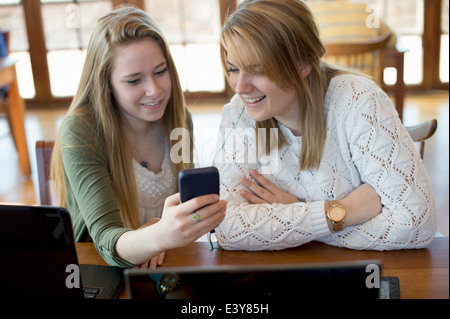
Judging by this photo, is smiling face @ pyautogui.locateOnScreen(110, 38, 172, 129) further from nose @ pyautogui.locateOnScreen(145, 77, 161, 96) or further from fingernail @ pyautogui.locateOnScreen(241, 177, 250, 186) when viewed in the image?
fingernail @ pyautogui.locateOnScreen(241, 177, 250, 186)

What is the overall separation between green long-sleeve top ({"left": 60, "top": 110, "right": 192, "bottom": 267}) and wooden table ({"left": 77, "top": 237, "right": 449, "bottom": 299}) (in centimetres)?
7

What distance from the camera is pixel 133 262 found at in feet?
3.54

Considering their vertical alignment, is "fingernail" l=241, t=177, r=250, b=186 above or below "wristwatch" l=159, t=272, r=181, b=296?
below

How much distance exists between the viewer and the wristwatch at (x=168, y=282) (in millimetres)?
596

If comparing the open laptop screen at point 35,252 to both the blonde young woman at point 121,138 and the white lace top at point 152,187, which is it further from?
the white lace top at point 152,187

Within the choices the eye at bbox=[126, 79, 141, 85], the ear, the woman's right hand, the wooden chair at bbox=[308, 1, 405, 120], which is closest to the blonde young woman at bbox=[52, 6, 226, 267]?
the eye at bbox=[126, 79, 141, 85]

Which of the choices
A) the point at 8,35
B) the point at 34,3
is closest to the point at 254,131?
the point at 8,35

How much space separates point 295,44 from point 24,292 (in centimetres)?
79

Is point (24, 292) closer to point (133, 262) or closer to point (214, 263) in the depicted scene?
point (133, 262)

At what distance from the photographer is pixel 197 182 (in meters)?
0.87

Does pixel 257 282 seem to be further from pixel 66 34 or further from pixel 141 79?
pixel 66 34

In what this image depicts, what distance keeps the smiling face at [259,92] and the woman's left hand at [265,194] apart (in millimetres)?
171

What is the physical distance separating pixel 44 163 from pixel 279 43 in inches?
30.6

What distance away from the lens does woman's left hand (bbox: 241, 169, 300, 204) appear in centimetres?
127
